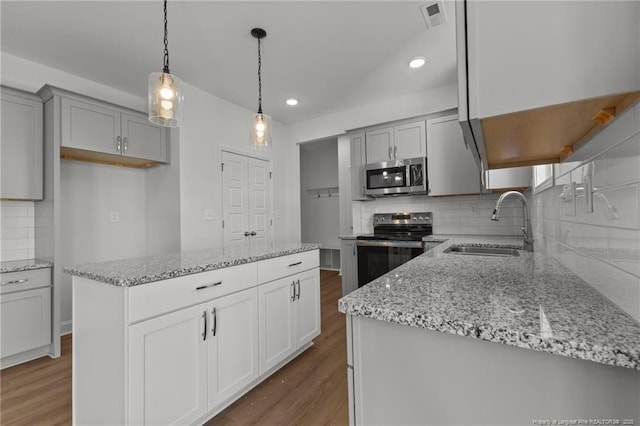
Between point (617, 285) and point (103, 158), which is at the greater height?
point (103, 158)

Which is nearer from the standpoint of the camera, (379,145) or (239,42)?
(239,42)

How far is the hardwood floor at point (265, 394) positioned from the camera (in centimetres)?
160

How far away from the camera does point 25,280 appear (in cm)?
233

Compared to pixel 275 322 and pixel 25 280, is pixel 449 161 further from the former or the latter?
pixel 25 280

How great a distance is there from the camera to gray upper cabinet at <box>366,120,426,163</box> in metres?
3.38

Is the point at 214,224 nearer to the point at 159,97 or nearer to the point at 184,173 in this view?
the point at 184,173

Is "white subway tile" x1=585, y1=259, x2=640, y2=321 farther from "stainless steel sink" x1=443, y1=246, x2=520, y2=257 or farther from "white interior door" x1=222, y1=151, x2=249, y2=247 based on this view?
"white interior door" x1=222, y1=151, x2=249, y2=247

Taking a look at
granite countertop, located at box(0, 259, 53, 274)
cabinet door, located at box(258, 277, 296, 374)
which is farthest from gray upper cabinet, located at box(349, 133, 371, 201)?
granite countertop, located at box(0, 259, 53, 274)

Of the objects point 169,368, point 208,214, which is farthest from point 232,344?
point 208,214

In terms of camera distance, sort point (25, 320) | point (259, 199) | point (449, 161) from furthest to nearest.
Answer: point (259, 199), point (449, 161), point (25, 320)

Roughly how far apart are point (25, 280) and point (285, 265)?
2169 millimetres

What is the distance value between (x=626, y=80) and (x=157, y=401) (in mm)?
1845

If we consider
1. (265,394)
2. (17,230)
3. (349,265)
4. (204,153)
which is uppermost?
(204,153)

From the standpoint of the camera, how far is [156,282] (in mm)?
1302
